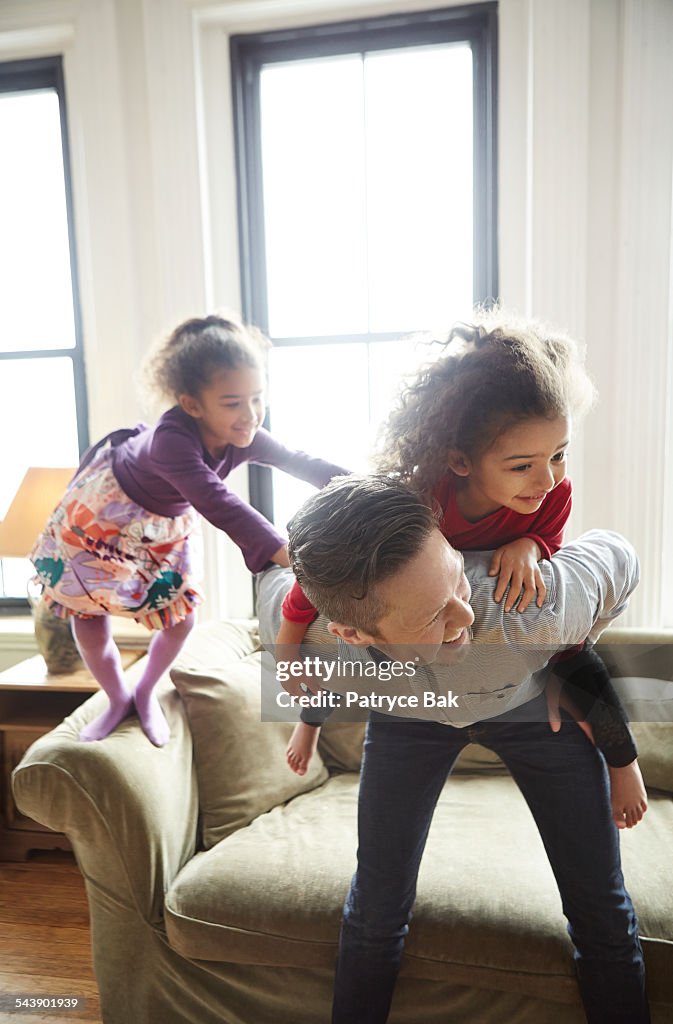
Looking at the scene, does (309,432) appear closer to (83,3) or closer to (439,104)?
(439,104)

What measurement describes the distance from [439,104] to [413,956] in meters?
2.38

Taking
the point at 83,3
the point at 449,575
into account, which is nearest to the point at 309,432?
the point at 83,3

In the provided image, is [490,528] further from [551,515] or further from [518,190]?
[518,190]

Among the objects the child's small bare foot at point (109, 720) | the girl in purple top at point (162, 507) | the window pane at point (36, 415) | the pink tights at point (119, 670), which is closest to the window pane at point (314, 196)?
the window pane at point (36, 415)

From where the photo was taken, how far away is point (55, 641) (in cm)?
215

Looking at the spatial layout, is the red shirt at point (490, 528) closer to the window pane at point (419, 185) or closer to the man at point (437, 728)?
the man at point (437, 728)

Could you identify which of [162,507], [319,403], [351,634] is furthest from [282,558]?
[319,403]

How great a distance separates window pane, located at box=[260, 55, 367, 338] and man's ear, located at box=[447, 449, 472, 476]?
1.61m

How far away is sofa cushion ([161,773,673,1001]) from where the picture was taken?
4.32 feet

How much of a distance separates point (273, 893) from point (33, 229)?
241 cm

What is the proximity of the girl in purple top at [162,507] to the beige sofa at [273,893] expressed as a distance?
Answer: 153 millimetres

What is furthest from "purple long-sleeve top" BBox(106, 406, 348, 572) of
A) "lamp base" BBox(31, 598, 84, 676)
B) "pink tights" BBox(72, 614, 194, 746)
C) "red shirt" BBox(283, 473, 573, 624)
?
"lamp base" BBox(31, 598, 84, 676)

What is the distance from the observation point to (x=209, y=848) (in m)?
1.64

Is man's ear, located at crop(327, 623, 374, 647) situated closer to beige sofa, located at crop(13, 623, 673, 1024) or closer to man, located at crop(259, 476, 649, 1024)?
man, located at crop(259, 476, 649, 1024)
